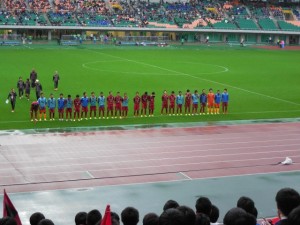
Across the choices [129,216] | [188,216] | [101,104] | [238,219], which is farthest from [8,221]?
[101,104]

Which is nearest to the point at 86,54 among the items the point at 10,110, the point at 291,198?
the point at 10,110

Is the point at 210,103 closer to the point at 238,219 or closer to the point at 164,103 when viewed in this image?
the point at 164,103

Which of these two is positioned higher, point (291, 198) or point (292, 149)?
point (291, 198)

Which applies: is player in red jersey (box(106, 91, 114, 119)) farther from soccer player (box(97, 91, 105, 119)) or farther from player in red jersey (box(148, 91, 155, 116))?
player in red jersey (box(148, 91, 155, 116))

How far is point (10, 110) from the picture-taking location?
83.4ft

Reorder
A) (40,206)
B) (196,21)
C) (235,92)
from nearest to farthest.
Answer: (40,206)
(235,92)
(196,21)

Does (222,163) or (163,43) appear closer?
(222,163)

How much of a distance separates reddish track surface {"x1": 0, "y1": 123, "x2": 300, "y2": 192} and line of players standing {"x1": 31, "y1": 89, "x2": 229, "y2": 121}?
99.9 inches

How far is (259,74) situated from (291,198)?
Result: 36040mm

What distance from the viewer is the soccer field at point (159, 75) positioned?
85.3 feet

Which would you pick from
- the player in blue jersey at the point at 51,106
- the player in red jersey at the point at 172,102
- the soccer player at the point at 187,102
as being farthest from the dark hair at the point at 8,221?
the soccer player at the point at 187,102

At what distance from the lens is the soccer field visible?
26000 millimetres

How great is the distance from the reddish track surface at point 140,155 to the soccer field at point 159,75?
2431 mm

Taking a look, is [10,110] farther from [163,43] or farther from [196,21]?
[196,21]
